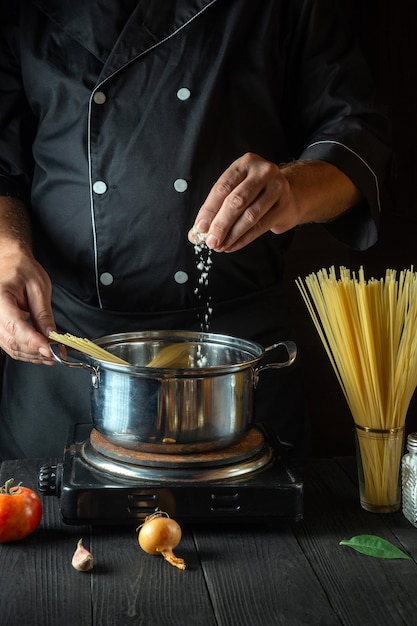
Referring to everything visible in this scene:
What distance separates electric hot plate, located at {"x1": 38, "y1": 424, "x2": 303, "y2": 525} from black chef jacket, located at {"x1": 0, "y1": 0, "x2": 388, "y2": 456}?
0.68 meters

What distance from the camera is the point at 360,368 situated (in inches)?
61.9

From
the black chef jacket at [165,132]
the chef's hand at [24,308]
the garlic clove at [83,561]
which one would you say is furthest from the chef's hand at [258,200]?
the garlic clove at [83,561]

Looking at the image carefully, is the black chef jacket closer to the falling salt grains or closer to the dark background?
the falling salt grains

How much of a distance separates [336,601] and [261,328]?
100 centimetres

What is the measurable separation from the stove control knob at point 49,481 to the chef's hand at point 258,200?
1.57ft

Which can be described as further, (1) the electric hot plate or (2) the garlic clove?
(1) the electric hot plate

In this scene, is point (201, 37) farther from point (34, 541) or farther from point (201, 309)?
point (34, 541)

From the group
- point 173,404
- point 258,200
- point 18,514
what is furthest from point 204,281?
point 18,514

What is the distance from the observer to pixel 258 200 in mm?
1680

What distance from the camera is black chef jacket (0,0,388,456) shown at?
6.76 ft

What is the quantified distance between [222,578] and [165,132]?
43.3 inches

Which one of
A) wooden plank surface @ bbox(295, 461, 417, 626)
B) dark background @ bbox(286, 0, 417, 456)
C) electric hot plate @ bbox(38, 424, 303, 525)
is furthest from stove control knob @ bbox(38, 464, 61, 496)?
dark background @ bbox(286, 0, 417, 456)

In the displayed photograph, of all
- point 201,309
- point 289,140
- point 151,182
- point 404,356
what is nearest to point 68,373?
point 201,309

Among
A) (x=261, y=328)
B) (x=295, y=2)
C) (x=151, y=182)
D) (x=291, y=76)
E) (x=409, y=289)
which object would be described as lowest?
(x=261, y=328)
